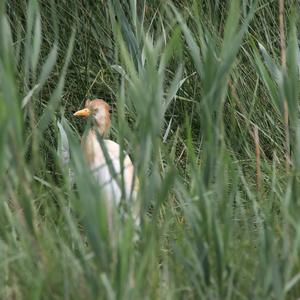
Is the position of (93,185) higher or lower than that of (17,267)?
higher

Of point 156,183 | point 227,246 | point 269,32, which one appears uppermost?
point 156,183

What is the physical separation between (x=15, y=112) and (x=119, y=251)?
36 centimetres

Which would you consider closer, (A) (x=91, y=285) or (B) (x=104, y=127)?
(A) (x=91, y=285)

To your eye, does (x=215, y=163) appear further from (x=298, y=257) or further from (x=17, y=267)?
(x=17, y=267)

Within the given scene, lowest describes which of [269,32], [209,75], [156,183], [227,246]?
[269,32]

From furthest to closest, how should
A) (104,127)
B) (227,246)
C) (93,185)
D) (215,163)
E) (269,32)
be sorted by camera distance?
(269,32) < (104,127) < (215,163) < (227,246) < (93,185)

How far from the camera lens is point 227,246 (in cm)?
241

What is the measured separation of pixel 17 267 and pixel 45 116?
0.35m

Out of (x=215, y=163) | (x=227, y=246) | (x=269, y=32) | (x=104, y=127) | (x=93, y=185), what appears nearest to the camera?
(x=93, y=185)

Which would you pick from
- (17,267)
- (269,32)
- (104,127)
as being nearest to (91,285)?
(17,267)

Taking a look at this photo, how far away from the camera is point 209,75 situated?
250 cm

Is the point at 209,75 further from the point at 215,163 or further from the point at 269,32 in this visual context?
the point at 269,32

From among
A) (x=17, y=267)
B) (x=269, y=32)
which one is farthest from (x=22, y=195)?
(x=269, y=32)

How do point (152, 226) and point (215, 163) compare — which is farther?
point (215, 163)
